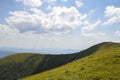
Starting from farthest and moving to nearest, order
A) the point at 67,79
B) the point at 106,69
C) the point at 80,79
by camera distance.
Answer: the point at 106,69, the point at 80,79, the point at 67,79

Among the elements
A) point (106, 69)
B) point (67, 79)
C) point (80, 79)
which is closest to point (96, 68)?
point (106, 69)

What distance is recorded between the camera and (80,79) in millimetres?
35375

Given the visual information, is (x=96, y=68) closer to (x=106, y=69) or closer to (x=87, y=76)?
(x=106, y=69)

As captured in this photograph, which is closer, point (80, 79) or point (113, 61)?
point (80, 79)

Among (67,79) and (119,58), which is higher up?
(119,58)

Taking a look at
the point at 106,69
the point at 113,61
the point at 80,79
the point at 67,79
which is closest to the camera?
the point at 67,79

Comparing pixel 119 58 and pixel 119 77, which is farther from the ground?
pixel 119 58

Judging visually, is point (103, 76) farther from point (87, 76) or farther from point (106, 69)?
point (106, 69)

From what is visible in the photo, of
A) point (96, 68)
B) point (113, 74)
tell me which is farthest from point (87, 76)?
point (96, 68)

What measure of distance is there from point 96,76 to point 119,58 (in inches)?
615

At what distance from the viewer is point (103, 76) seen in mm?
36375

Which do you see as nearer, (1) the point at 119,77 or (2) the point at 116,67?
(1) the point at 119,77

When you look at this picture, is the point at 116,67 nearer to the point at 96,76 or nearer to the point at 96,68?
the point at 96,68

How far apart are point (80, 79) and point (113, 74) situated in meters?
5.83
